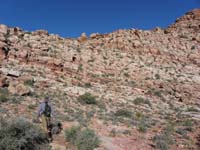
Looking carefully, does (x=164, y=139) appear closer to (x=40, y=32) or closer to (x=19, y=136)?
(x=19, y=136)

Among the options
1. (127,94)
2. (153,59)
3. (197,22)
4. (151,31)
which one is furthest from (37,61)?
(197,22)

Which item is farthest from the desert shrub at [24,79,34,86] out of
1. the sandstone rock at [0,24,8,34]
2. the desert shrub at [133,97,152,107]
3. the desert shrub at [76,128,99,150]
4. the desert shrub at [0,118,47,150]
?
the sandstone rock at [0,24,8,34]

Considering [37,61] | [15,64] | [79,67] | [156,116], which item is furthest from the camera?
[79,67]

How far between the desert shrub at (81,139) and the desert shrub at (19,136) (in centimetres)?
133

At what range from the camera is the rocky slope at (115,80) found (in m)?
14.2

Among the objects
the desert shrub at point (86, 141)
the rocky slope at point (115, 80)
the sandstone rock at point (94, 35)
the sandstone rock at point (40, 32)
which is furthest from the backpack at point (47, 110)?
the sandstone rock at point (94, 35)

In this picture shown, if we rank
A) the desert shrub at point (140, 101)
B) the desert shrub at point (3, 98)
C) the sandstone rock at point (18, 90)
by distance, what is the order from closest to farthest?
the desert shrub at point (3, 98)
the sandstone rock at point (18, 90)
the desert shrub at point (140, 101)

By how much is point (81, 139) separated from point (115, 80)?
14784 mm

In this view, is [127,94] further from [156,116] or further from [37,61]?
[37,61]

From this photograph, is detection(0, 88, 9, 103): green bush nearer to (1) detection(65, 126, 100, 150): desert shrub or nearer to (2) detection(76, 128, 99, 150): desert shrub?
(1) detection(65, 126, 100, 150): desert shrub

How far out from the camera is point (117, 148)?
1126 cm

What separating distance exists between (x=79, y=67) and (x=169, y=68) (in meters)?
9.37

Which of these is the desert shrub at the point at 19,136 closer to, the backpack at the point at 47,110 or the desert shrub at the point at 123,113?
the backpack at the point at 47,110

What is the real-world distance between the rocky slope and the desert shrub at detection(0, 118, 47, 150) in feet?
9.24
